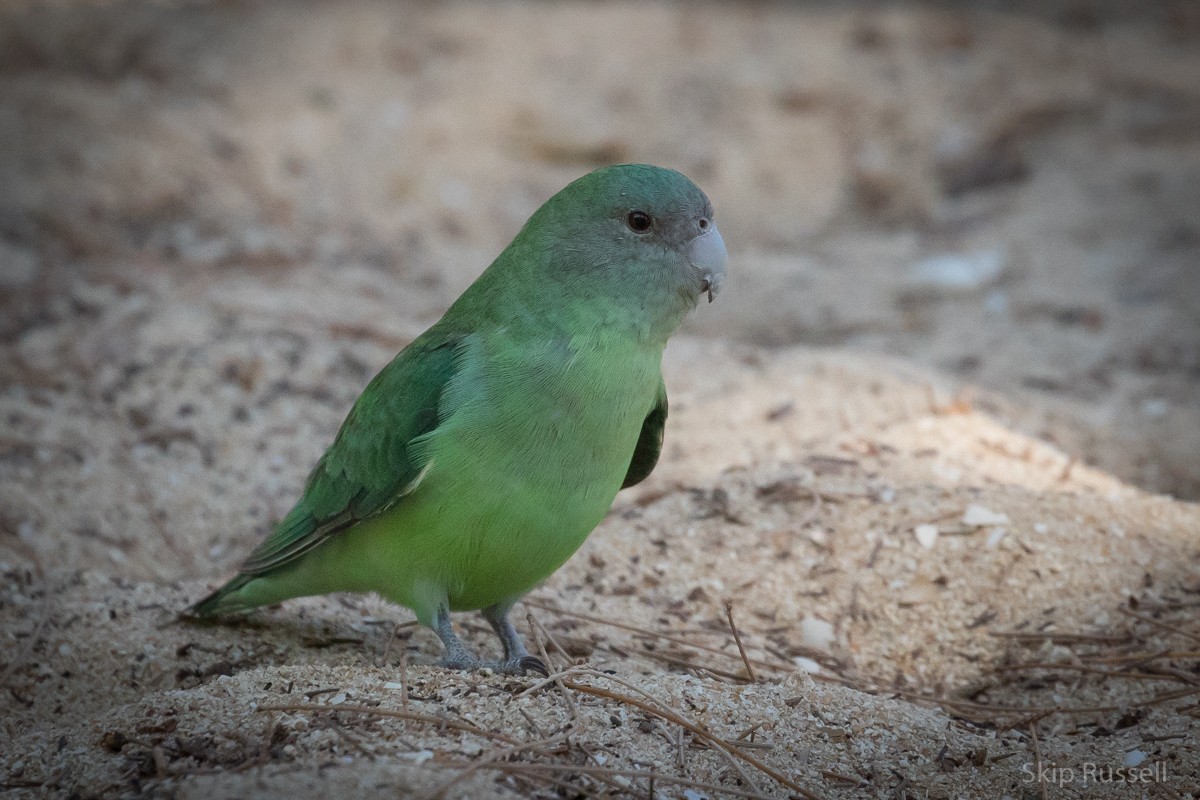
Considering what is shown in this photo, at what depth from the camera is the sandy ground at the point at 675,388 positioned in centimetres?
287

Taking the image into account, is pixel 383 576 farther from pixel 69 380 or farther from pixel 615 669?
pixel 69 380

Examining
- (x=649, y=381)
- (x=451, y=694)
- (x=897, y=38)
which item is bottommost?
(x=451, y=694)

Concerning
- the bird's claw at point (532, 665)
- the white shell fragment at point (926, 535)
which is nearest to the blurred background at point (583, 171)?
the white shell fragment at point (926, 535)

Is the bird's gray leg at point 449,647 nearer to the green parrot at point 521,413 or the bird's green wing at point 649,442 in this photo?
the green parrot at point 521,413

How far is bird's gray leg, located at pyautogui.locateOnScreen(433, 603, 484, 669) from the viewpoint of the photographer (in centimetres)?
327

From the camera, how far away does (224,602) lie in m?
3.60

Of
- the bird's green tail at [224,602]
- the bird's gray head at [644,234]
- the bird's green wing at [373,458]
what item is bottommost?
the bird's green tail at [224,602]

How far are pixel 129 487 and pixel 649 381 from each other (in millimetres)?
2670

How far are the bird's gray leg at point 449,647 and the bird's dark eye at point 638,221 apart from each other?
4.22 ft

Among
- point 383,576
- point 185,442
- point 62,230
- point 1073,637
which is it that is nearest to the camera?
point 383,576

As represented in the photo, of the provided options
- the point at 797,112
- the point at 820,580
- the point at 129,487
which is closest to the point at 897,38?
the point at 797,112

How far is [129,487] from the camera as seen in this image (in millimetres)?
4664

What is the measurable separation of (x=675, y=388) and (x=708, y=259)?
6.95ft

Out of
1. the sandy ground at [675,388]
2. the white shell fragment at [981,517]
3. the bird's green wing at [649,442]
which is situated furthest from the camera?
the white shell fragment at [981,517]
